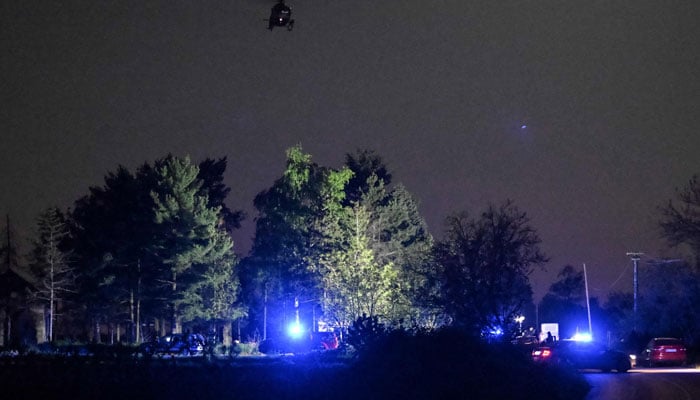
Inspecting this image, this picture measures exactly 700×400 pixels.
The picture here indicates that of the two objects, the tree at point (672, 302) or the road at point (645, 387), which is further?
the tree at point (672, 302)

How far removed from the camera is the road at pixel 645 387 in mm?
26781

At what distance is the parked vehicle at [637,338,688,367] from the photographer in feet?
167

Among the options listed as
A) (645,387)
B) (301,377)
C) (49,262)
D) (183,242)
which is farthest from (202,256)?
(301,377)

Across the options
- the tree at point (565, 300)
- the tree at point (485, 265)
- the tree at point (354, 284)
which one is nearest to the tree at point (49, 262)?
the tree at point (354, 284)

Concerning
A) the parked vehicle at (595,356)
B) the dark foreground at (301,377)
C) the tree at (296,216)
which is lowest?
the parked vehicle at (595,356)

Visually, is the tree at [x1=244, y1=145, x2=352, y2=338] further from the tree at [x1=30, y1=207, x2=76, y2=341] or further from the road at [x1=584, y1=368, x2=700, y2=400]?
the road at [x1=584, y1=368, x2=700, y2=400]

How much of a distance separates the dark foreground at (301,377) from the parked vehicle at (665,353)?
96.9 feet

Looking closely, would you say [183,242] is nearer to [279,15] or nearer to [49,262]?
[49,262]

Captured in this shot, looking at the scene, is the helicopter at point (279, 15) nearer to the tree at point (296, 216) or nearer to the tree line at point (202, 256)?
the tree line at point (202, 256)

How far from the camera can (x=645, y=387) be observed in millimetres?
31156

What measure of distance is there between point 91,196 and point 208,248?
17484 mm

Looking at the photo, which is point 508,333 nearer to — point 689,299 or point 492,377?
point 492,377

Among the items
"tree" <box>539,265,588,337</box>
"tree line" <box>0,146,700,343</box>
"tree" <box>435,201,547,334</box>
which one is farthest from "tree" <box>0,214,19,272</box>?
"tree" <box>539,265,588,337</box>

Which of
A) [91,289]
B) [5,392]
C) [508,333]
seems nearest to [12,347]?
[5,392]
